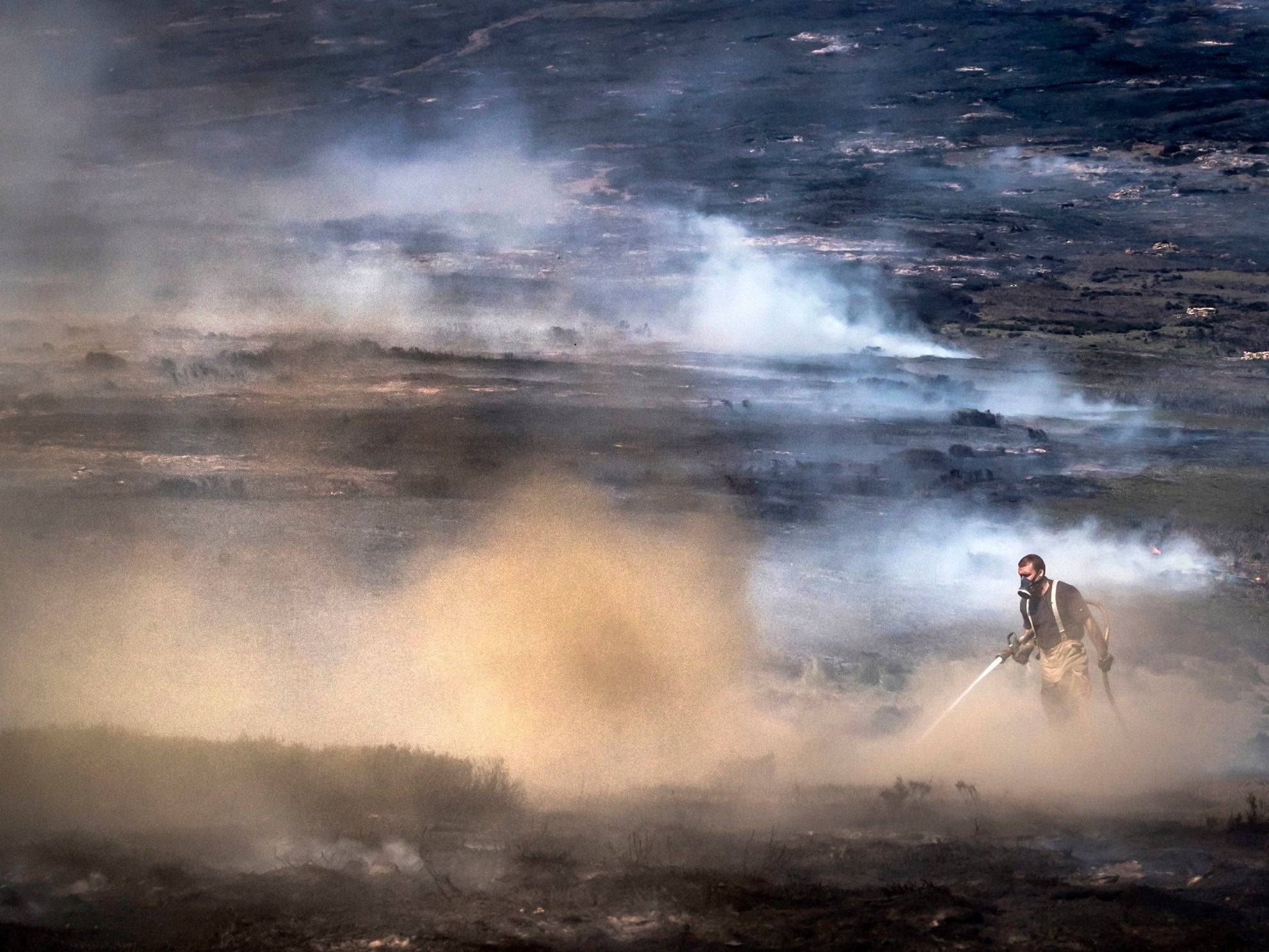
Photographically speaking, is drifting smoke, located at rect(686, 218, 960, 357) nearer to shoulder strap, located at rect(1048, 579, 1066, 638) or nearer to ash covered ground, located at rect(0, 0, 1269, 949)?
ash covered ground, located at rect(0, 0, 1269, 949)

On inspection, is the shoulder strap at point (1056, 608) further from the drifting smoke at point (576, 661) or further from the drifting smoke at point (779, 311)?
the drifting smoke at point (779, 311)

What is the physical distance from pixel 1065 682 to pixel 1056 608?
69cm

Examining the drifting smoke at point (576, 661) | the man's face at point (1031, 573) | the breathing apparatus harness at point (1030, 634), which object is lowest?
the drifting smoke at point (576, 661)

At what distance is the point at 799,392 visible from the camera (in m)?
25.7

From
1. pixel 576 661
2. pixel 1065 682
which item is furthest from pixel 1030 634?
pixel 576 661

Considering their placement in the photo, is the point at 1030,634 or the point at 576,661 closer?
the point at 1030,634

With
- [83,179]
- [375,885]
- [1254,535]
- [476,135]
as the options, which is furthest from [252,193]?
[375,885]

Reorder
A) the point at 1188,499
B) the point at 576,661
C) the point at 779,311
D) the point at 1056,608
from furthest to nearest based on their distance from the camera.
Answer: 1. the point at 779,311
2. the point at 1188,499
3. the point at 576,661
4. the point at 1056,608

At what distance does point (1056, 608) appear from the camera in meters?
10.1

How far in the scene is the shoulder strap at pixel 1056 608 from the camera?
10.1m

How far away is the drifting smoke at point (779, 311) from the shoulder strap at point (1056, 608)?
63.6 ft

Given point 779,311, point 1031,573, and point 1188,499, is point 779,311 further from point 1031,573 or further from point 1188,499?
point 1031,573

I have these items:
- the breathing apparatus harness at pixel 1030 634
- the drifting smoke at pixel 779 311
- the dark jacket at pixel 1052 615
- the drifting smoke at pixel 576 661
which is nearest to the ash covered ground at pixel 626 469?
the drifting smoke at pixel 576 661

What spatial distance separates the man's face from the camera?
1006 centimetres
